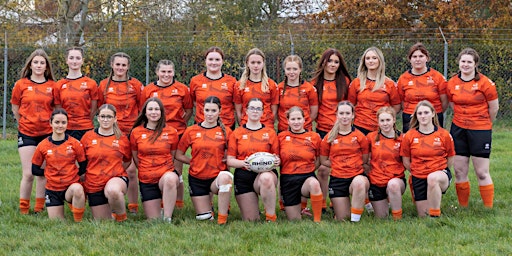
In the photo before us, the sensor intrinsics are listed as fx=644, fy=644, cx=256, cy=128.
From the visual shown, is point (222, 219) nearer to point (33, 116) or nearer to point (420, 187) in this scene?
point (420, 187)

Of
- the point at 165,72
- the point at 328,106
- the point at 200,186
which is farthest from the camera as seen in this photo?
the point at 328,106

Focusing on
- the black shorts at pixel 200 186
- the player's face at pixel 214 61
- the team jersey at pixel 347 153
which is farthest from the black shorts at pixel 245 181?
the player's face at pixel 214 61

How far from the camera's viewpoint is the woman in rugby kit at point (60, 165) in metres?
6.10

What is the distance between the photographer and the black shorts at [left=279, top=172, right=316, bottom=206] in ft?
20.3

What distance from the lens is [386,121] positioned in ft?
20.3

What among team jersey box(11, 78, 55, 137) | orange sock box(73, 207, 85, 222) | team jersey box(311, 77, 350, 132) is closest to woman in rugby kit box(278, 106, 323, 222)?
team jersey box(311, 77, 350, 132)

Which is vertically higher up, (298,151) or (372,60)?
(372,60)

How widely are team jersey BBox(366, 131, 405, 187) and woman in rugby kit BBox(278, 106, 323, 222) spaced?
563 mm

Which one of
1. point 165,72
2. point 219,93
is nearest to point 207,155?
point 219,93

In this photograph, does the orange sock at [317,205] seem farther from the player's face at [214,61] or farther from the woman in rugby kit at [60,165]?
the woman in rugby kit at [60,165]

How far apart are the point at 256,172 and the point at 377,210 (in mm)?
1254

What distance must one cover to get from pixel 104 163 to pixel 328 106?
2.37m

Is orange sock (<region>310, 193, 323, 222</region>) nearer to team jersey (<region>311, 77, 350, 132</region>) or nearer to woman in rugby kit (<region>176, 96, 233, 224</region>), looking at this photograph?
woman in rugby kit (<region>176, 96, 233, 224</region>)

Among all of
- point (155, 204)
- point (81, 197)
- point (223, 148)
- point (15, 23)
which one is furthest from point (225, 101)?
point (15, 23)
